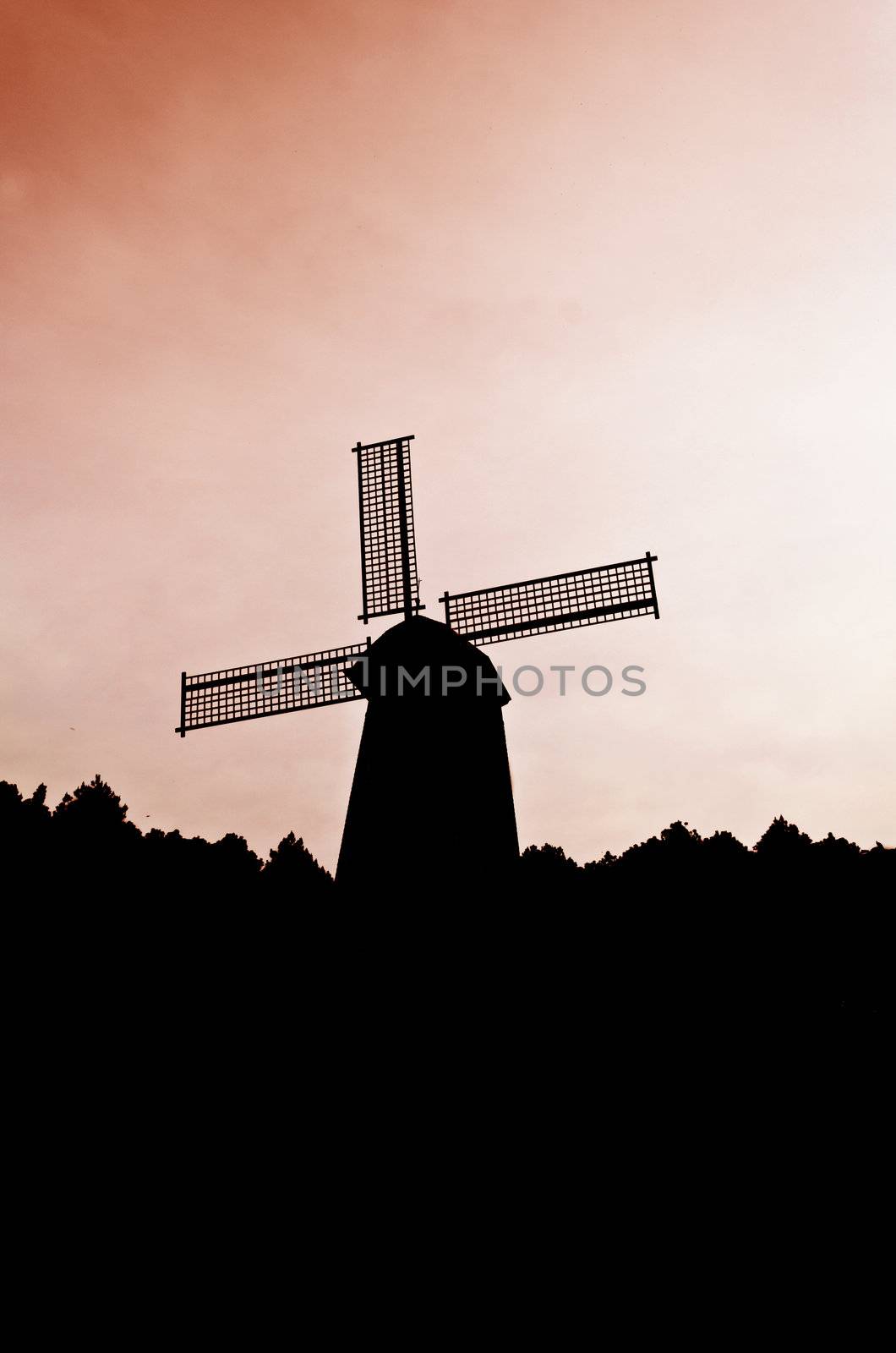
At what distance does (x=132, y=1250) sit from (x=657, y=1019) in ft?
35.6

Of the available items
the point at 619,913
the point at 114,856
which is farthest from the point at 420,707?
the point at 619,913

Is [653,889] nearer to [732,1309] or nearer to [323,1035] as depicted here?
[732,1309]

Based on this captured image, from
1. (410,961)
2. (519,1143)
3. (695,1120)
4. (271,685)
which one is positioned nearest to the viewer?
(519,1143)

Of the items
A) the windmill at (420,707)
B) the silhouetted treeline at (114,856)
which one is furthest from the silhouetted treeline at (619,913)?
the windmill at (420,707)

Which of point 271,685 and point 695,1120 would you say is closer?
point 271,685

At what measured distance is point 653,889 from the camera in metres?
22.1

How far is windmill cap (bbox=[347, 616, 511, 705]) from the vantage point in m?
8.96

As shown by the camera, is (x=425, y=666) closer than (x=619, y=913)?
Yes

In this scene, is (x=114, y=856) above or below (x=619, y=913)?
above

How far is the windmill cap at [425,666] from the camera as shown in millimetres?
8961

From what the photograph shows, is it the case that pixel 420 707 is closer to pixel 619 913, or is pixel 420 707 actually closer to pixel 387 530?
pixel 387 530

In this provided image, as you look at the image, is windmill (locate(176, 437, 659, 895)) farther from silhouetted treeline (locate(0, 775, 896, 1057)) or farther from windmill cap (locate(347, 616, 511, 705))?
silhouetted treeline (locate(0, 775, 896, 1057))

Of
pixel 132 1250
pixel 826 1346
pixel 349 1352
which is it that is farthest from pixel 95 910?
pixel 826 1346

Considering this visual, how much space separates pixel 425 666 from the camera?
9008 millimetres
